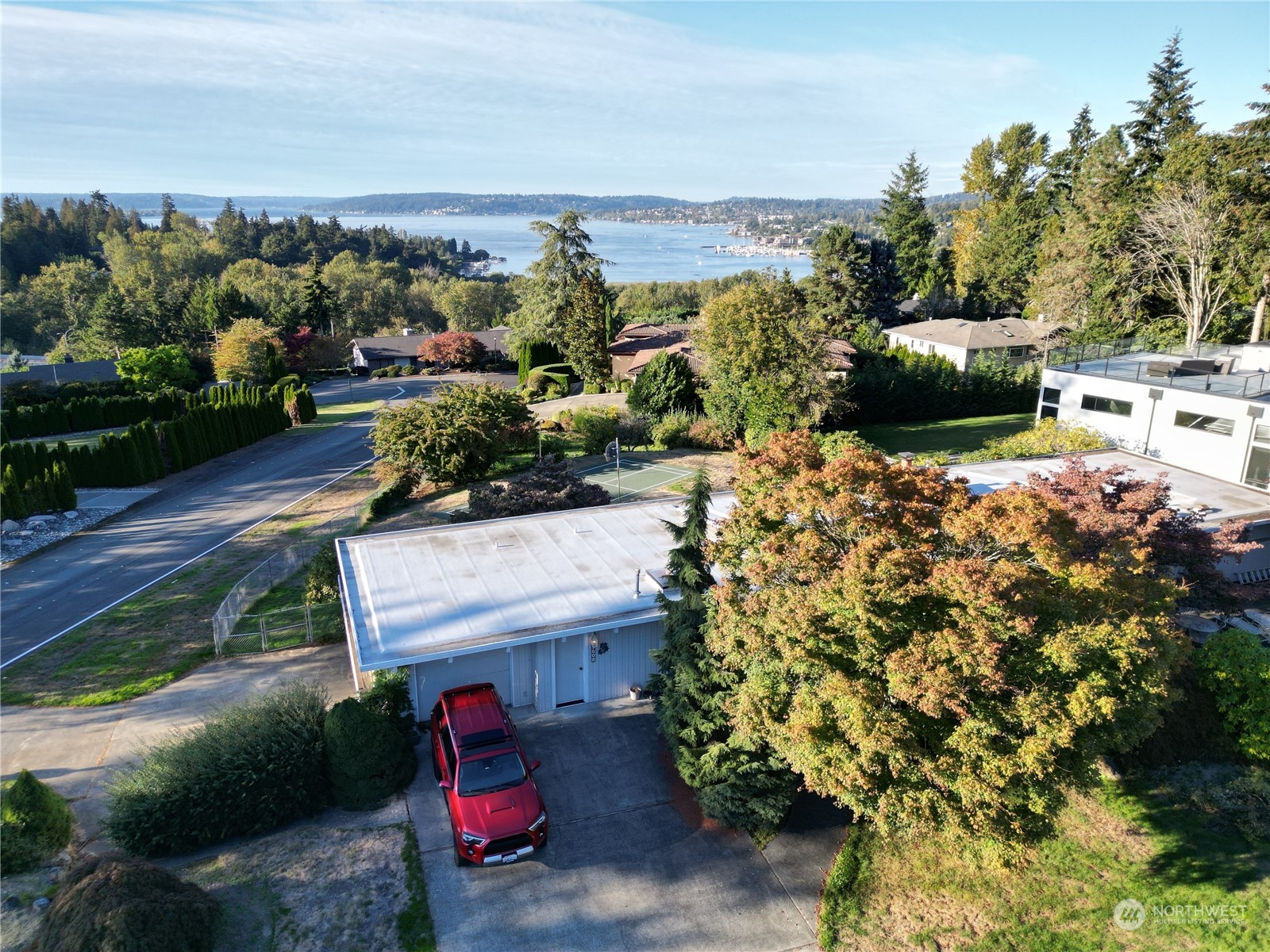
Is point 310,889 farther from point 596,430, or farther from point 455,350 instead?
point 455,350

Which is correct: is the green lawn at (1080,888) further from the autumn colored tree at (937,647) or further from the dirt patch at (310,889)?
the dirt patch at (310,889)

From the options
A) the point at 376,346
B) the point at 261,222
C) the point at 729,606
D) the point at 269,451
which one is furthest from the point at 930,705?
the point at 261,222

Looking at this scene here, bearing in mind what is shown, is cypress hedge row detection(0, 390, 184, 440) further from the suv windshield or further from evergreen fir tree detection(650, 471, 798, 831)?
evergreen fir tree detection(650, 471, 798, 831)

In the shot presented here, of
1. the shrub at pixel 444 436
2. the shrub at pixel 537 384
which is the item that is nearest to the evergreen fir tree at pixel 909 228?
the shrub at pixel 537 384

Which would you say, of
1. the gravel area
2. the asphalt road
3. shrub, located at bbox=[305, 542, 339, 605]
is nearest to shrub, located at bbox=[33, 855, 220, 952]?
shrub, located at bbox=[305, 542, 339, 605]

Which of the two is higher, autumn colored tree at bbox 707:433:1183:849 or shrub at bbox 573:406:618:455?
autumn colored tree at bbox 707:433:1183:849

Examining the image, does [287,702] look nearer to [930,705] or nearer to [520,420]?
[930,705]
